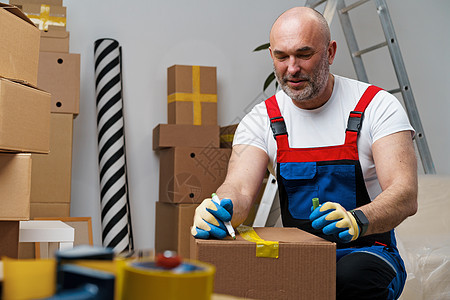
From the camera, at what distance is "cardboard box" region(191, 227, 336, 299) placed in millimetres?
978

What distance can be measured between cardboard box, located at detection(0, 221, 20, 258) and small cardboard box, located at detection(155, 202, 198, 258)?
1.16 m

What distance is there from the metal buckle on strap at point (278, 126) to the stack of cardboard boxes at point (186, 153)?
1.10m

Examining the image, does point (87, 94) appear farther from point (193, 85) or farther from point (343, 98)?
point (343, 98)

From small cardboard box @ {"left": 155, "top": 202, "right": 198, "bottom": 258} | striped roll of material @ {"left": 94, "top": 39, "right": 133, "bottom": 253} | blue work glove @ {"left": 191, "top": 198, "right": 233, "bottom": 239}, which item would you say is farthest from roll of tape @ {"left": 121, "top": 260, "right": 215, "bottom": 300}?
striped roll of material @ {"left": 94, "top": 39, "right": 133, "bottom": 253}

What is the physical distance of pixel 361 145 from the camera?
1.47m

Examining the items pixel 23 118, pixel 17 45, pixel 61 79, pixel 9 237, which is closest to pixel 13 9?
pixel 17 45

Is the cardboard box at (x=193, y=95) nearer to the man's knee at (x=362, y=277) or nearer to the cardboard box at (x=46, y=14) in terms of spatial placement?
the cardboard box at (x=46, y=14)

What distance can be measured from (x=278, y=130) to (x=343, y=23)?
1516 mm

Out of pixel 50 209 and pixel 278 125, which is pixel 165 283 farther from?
pixel 50 209

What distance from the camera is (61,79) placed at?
248cm

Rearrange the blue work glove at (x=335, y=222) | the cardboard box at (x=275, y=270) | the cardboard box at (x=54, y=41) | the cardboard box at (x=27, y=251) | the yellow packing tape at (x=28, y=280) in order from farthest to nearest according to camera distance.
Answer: the cardboard box at (x=54, y=41) → the cardboard box at (x=27, y=251) → the blue work glove at (x=335, y=222) → the cardboard box at (x=275, y=270) → the yellow packing tape at (x=28, y=280)

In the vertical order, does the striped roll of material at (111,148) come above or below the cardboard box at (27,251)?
above

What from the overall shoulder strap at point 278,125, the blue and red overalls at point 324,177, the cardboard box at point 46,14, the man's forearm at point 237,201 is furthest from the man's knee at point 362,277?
the cardboard box at point 46,14

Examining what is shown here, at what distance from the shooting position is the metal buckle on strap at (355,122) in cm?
146
